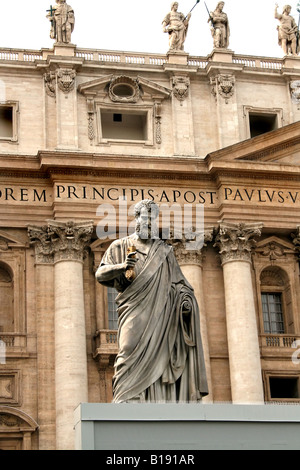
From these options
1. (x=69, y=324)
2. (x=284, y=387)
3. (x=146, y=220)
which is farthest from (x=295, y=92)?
(x=146, y=220)

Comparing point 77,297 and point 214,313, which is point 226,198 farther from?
point 77,297

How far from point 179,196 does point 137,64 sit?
4256mm

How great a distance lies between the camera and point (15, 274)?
28484mm

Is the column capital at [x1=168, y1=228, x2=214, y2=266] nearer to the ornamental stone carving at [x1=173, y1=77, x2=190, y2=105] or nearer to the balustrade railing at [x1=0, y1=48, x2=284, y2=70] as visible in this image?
the ornamental stone carving at [x1=173, y1=77, x2=190, y2=105]

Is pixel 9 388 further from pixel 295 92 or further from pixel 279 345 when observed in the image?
pixel 295 92

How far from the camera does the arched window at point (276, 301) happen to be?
1188 inches

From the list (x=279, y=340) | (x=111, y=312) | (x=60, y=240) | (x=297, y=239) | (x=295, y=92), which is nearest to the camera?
(x=60, y=240)

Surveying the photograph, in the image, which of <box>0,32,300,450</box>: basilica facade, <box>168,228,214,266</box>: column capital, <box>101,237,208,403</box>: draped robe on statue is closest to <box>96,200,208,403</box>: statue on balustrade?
<box>101,237,208,403</box>: draped robe on statue

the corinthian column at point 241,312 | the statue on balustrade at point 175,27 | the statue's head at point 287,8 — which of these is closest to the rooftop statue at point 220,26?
the statue on balustrade at point 175,27

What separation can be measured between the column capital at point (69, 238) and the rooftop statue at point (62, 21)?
5.72m

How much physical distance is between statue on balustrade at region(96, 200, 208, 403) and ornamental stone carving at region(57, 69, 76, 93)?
1968 cm

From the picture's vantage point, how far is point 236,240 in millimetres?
29406

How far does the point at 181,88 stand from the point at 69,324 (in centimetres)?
813
